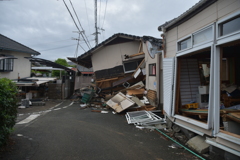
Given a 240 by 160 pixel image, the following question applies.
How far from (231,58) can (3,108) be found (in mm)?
7452

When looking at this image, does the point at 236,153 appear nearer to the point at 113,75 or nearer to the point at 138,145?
the point at 138,145

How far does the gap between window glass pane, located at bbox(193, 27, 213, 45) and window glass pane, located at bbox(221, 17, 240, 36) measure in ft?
1.03

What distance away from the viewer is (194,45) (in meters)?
4.59

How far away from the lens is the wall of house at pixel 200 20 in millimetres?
3623

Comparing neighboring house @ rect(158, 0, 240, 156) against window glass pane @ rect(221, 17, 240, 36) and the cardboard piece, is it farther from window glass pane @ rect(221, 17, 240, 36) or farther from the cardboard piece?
the cardboard piece

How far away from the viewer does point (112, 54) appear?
13641 mm

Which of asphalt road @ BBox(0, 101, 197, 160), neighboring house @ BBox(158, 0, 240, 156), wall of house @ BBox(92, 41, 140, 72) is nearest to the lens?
neighboring house @ BBox(158, 0, 240, 156)

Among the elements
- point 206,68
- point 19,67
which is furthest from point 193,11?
point 19,67

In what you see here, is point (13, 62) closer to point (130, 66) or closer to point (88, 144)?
point (130, 66)

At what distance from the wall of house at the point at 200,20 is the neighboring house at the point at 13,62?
1285 cm

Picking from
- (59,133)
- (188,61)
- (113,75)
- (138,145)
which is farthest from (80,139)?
(113,75)

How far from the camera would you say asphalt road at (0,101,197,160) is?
3969mm

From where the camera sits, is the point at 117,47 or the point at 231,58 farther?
the point at 117,47

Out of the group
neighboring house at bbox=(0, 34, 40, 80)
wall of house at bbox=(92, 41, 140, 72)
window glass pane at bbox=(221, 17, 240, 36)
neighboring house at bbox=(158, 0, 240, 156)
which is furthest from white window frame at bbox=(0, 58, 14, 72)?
window glass pane at bbox=(221, 17, 240, 36)
